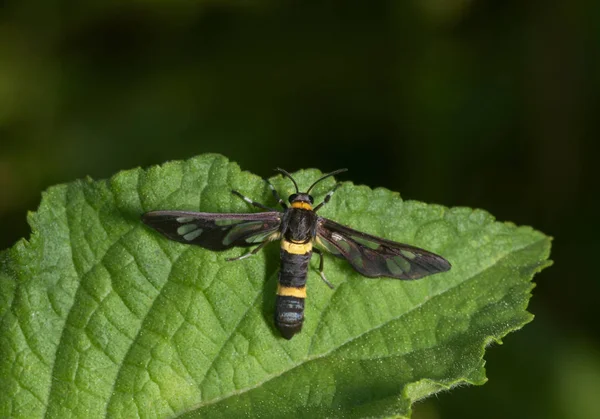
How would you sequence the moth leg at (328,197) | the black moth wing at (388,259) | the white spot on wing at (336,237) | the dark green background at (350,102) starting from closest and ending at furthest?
the black moth wing at (388,259) < the moth leg at (328,197) < the white spot on wing at (336,237) < the dark green background at (350,102)

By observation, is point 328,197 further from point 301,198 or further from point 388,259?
point 388,259

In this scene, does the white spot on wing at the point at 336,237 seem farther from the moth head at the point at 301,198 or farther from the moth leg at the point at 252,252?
the moth leg at the point at 252,252

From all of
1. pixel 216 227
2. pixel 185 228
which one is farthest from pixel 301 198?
pixel 185 228

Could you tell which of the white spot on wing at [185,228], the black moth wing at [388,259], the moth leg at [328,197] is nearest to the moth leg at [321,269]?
the black moth wing at [388,259]

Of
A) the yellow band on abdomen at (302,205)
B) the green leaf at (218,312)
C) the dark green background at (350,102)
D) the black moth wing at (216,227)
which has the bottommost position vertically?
the green leaf at (218,312)

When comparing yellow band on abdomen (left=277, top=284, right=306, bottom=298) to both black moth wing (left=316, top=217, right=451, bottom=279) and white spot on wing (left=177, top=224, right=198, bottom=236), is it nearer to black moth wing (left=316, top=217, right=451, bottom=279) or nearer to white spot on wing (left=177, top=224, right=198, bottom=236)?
black moth wing (left=316, top=217, right=451, bottom=279)

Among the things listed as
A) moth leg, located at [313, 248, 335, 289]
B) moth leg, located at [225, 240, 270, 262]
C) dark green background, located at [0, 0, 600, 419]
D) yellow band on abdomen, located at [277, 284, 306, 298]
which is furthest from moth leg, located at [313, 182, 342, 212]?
dark green background, located at [0, 0, 600, 419]
